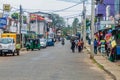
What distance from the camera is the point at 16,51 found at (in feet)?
150

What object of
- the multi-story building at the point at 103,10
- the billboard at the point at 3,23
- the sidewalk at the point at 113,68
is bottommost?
the sidewalk at the point at 113,68

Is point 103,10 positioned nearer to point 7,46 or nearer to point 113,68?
point 7,46

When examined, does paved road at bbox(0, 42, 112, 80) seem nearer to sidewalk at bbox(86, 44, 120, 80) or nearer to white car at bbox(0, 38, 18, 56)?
sidewalk at bbox(86, 44, 120, 80)

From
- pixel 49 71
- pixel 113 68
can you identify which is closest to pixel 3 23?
pixel 113 68

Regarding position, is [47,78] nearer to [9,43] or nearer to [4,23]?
[9,43]

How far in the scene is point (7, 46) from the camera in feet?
142

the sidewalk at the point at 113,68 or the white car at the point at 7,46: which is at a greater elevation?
the white car at the point at 7,46

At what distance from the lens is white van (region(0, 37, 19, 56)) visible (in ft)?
143

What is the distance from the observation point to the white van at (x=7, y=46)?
4343 centimetres

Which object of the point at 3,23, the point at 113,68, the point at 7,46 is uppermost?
the point at 3,23

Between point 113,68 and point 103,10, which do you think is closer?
point 113,68

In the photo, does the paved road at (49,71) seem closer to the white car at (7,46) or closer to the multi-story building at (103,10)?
the white car at (7,46)

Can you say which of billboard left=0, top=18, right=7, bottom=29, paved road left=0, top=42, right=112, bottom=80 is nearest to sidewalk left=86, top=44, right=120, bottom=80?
paved road left=0, top=42, right=112, bottom=80

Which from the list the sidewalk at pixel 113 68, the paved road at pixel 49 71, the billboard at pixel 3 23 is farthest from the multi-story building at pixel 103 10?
the paved road at pixel 49 71
